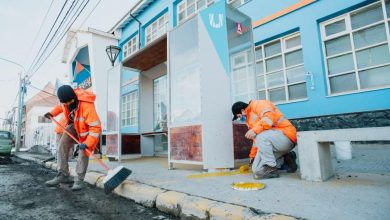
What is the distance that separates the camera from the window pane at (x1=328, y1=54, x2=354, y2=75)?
6.21 metres

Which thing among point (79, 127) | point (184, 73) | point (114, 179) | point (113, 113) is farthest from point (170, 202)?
point (113, 113)

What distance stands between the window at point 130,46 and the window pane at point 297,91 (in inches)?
384

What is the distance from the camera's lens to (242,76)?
5.59 m

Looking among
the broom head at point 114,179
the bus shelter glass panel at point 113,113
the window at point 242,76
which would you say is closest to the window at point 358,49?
the window at point 242,76

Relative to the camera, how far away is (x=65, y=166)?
165 inches

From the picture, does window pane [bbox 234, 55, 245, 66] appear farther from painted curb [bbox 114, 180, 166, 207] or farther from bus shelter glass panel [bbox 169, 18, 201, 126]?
painted curb [bbox 114, 180, 166, 207]

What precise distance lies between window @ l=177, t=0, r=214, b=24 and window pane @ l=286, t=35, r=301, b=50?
3.94 meters

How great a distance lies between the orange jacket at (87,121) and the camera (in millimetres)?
3838

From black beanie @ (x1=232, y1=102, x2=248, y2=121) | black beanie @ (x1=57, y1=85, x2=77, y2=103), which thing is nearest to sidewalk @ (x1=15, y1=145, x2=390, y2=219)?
black beanie @ (x1=232, y1=102, x2=248, y2=121)

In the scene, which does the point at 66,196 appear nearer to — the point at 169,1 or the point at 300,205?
the point at 300,205

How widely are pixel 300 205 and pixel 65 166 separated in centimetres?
380

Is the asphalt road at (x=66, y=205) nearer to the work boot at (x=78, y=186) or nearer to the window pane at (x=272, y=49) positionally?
the work boot at (x=78, y=186)

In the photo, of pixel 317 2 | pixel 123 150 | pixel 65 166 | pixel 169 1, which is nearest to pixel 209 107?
pixel 65 166

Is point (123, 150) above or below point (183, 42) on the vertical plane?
below
